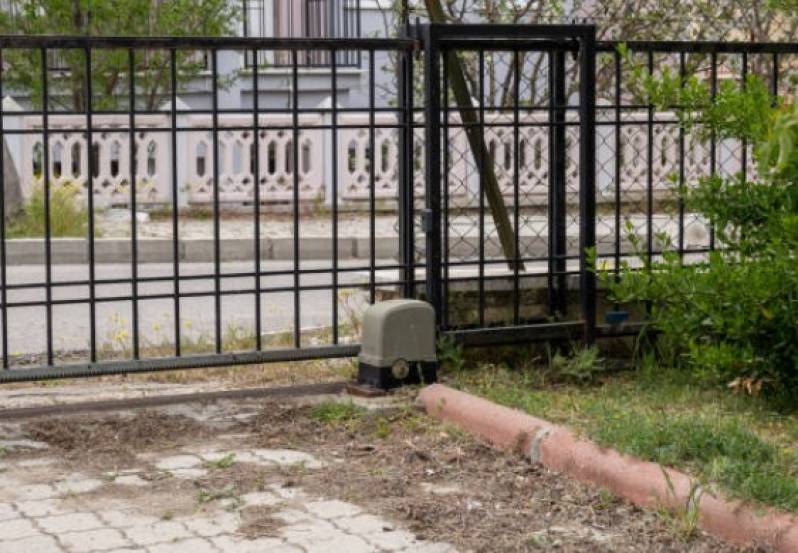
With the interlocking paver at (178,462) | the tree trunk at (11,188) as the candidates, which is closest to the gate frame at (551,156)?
the interlocking paver at (178,462)

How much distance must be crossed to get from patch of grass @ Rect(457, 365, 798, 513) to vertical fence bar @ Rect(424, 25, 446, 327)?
571 millimetres

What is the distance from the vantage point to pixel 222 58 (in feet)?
88.4

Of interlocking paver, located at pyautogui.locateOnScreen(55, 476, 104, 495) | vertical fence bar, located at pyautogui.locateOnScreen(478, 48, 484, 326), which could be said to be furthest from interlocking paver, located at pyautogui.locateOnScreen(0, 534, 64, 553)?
vertical fence bar, located at pyautogui.locateOnScreen(478, 48, 484, 326)

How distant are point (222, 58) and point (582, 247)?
20656 mm

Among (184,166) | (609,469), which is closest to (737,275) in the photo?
(609,469)

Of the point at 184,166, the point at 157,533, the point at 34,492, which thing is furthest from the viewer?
the point at 184,166

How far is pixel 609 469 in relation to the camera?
513 centimetres

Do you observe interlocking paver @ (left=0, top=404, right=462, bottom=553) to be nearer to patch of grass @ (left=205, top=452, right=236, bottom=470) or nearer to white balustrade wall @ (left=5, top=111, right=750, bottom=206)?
patch of grass @ (left=205, top=452, right=236, bottom=470)

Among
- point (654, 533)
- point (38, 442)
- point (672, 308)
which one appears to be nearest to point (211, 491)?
point (38, 442)

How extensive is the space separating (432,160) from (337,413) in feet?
4.43

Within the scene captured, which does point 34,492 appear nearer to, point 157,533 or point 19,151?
point 157,533

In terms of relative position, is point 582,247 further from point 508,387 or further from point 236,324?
point 236,324

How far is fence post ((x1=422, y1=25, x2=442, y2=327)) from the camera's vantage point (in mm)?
6898

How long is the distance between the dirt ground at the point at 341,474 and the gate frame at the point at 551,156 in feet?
2.21
